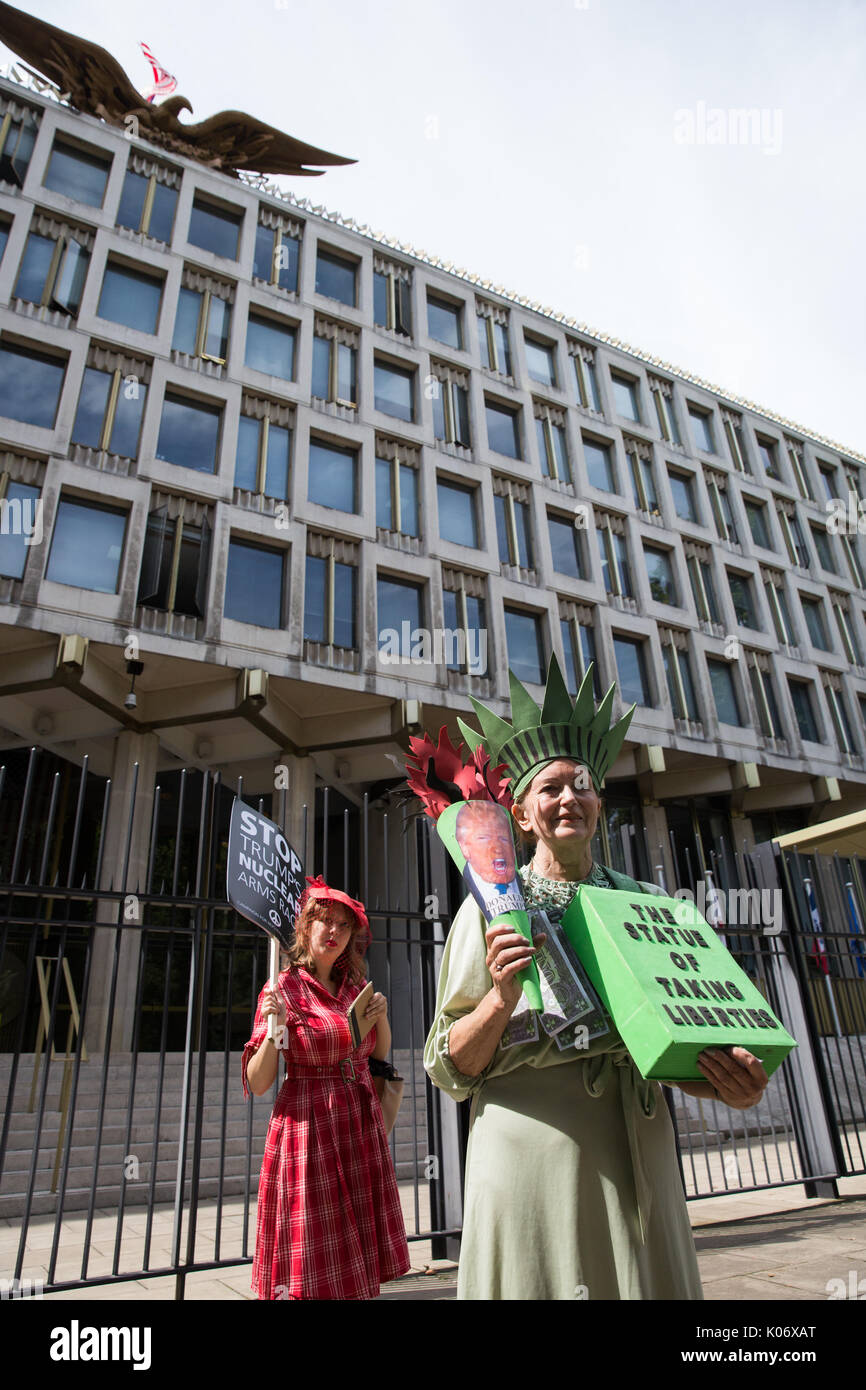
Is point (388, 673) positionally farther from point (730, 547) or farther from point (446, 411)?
point (730, 547)

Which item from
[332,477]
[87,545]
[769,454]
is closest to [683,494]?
[769,454]

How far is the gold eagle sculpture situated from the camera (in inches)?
737

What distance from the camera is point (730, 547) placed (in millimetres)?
26562

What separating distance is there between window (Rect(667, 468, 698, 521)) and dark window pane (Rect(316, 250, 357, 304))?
463 inches

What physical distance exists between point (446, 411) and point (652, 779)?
39.0ft

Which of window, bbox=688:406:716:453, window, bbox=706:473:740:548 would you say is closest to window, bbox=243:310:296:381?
window, bbox=688:406:716:453

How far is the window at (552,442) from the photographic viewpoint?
2375 centimetres

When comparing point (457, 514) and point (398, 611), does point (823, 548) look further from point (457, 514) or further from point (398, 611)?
point (398, 611)

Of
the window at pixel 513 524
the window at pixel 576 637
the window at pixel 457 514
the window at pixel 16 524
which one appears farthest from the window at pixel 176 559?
the window at pixel 576 637

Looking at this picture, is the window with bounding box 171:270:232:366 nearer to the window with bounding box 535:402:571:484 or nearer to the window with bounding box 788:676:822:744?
the window with bounding box 535:402:571:484

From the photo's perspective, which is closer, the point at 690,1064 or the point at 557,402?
the point at 690,1064

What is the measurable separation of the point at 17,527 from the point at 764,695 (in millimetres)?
21094
